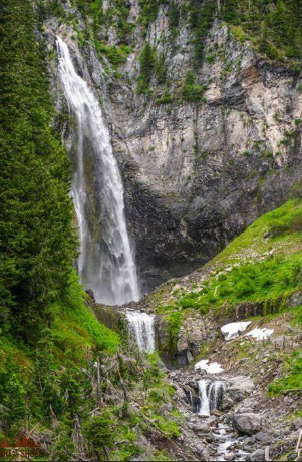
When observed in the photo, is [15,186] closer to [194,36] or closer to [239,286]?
[239,286]

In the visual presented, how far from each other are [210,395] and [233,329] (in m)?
9.87

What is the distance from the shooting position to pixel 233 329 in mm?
34750

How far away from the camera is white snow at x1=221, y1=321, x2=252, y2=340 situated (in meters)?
34.1

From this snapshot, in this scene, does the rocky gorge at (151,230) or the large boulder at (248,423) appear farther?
the large boulder at (248,423)

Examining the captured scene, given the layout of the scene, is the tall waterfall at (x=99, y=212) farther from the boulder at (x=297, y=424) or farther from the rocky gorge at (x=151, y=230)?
the boulder at (x=297, y=424)

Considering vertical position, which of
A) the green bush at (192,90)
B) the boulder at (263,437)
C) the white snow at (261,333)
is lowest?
the boulder at (263,437)

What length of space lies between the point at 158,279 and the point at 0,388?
137ft

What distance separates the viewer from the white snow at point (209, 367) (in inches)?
1202

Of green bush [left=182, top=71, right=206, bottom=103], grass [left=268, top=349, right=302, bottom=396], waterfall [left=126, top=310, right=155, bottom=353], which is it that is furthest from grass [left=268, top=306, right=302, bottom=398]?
green bush [left=182, top=71, right=206, bottom=103]

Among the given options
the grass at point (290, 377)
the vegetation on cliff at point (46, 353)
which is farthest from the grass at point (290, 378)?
the vegetation on cliff at point (46, 353)

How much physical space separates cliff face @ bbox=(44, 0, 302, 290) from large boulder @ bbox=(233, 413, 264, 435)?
34.1 meters

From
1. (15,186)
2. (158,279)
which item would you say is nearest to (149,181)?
(158,279)

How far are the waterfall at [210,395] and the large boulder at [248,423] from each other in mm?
4964

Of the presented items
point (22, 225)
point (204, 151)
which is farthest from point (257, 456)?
point (204, 151)
